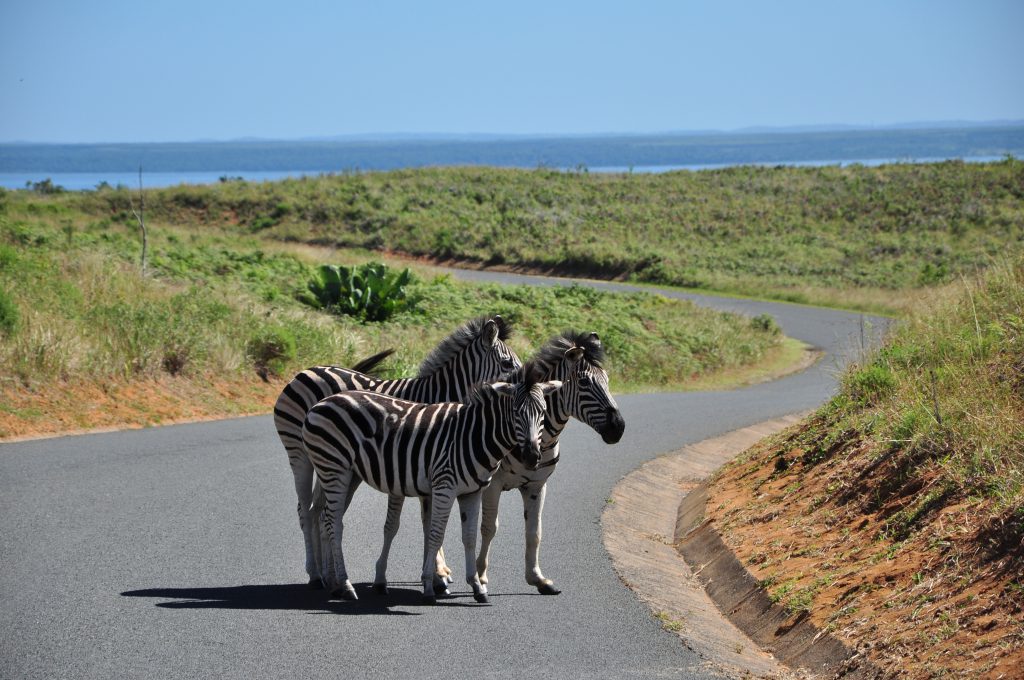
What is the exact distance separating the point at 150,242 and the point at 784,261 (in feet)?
123

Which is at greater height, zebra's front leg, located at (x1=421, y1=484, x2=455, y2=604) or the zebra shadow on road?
zebra's front leg, located at (x1=421, y1=484, x2=455, y2=604)

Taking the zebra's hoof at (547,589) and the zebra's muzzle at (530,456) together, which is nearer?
the zebra's muzzle at (530,456)

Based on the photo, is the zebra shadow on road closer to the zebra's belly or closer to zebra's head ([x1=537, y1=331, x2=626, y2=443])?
the zebra's belly

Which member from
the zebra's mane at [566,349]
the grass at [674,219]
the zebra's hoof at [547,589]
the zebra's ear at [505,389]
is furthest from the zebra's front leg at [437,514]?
the grass at [674,219]

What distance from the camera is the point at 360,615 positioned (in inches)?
353

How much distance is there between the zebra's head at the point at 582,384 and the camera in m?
9.80

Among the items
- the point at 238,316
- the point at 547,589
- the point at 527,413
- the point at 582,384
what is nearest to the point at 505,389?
the point at 527,413

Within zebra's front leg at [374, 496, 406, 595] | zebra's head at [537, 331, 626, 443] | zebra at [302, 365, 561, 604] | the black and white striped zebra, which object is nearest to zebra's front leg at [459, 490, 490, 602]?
zebra at [302, 365, 561, 604]

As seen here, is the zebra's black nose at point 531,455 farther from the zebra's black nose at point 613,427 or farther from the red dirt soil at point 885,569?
the red dirt soil at point 885,569

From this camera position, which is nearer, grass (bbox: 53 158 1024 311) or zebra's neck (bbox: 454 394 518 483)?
zebra's neck (bbox: 454 394 518 483)

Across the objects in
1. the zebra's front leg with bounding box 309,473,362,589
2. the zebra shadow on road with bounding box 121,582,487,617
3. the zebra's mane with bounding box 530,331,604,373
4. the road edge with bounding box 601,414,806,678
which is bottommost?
the road edge with bounding box 601,414,806,678

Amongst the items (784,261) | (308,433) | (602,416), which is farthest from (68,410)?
(784,261)

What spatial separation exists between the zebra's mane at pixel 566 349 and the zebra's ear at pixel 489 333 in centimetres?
57

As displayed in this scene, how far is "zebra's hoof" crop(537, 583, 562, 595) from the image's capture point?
33.0 ft
